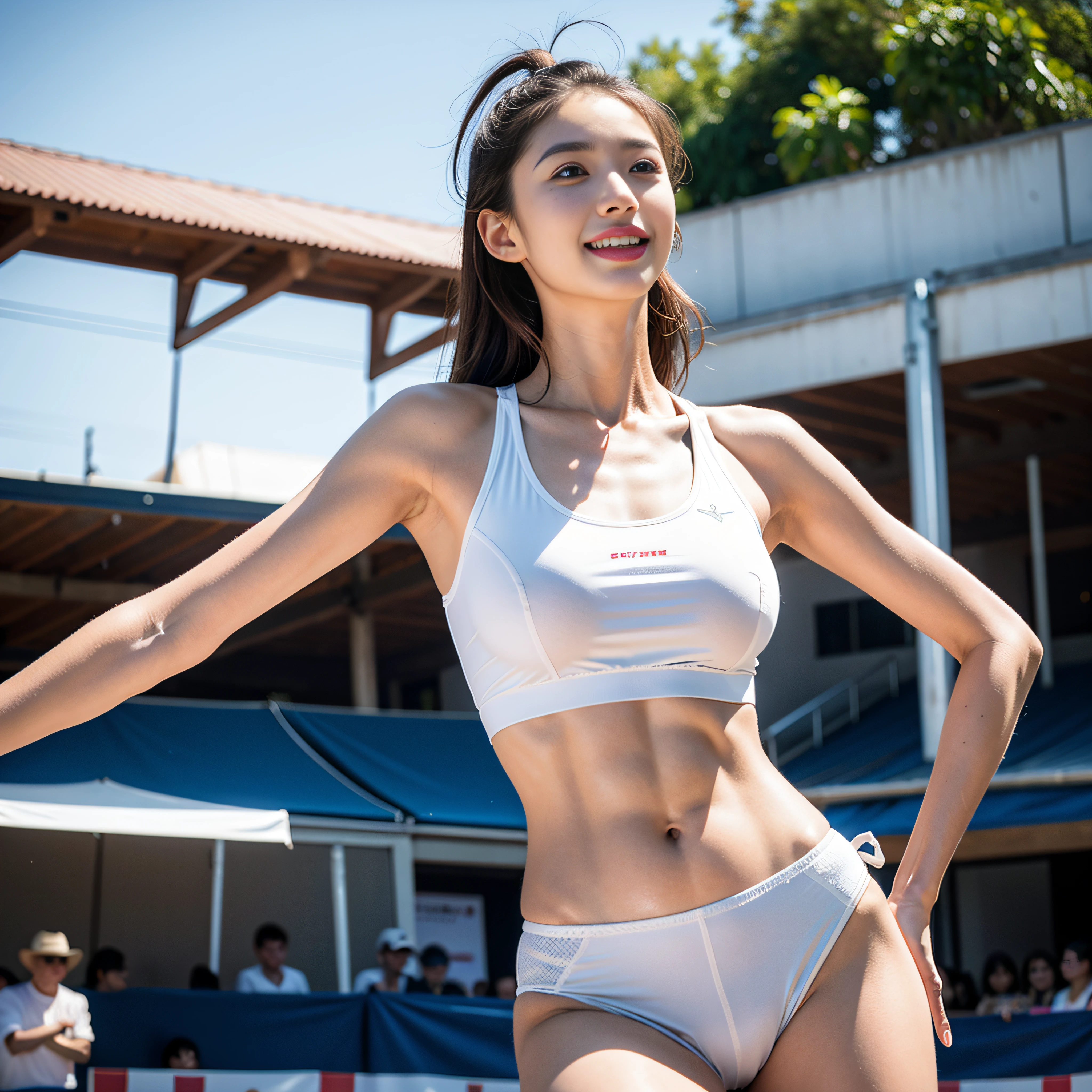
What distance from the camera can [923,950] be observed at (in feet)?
5.96

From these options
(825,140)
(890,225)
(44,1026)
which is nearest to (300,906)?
(44,1026)

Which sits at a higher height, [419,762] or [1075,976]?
[419,762]

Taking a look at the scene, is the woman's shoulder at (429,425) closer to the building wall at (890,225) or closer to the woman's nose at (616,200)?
the woman's nose at (616,200)

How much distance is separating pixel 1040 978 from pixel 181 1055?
20.4 ft

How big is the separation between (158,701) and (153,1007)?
12.2 feet

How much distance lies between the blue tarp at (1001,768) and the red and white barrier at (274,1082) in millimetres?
4425

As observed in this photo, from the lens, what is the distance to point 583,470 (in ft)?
6.19

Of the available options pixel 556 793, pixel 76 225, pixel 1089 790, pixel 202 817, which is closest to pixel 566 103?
pixel 556 793

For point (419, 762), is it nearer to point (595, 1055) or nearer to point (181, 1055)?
point (181, 1055)

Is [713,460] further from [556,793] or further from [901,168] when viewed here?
[901,168]

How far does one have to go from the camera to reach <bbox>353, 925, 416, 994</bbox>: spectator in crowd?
10.6m

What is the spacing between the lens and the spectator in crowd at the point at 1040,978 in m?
10.4

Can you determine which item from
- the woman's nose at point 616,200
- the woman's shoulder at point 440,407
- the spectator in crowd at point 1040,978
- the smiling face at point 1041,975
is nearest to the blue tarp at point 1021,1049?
the spectator in crowd at point 1040,978

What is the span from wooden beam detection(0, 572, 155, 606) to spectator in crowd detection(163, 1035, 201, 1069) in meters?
6.97
